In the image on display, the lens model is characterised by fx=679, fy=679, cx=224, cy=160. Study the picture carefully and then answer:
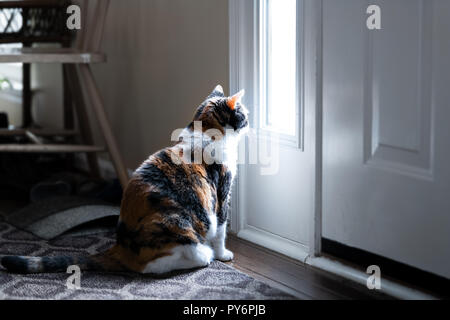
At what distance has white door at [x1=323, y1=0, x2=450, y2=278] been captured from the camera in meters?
1.55

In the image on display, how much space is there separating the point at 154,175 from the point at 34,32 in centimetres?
157

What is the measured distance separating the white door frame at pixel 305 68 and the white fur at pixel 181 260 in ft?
1.08

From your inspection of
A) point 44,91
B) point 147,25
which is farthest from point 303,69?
point 44,91

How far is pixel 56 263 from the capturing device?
1.80 m

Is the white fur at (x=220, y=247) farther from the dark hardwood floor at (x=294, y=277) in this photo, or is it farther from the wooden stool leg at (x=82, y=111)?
the wooden stool leg at (x=82, y=111)

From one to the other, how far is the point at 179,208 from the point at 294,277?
0.36 metres

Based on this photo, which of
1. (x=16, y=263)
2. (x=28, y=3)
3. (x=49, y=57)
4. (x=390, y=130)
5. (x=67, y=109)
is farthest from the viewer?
(x=67, y=109)

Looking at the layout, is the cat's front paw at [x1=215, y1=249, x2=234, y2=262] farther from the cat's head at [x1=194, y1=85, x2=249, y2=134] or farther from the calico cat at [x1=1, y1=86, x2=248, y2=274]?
the cat's head at [x1=194, y1=85, x2=249, y2=134]

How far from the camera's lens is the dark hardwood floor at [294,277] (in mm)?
1687

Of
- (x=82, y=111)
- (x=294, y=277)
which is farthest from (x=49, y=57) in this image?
(x=294, y=277)

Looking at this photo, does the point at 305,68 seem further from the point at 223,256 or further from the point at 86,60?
the point at 86,60

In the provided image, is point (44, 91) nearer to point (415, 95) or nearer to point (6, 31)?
point (6, 31)

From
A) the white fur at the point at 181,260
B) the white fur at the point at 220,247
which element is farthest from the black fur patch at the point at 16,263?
the white fur at the point at 220,247

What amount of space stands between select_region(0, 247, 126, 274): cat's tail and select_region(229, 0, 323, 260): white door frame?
0.56 metres
